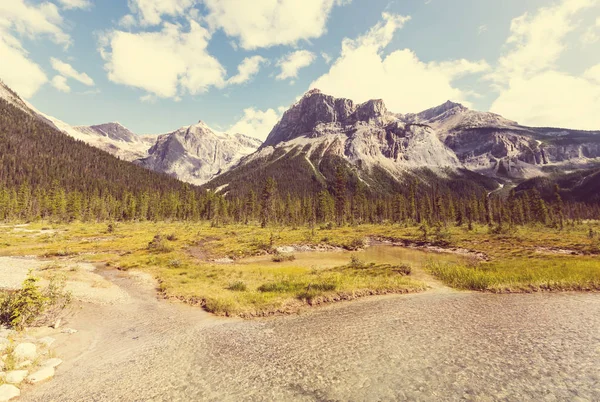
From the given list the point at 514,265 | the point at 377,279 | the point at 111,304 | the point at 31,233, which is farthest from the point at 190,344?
the point at 31,233

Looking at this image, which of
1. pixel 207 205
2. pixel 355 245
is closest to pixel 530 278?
pixel 355 245

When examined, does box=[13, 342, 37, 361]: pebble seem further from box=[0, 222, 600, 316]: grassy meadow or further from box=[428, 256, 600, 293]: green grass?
box=[428, 256, 600, 293]: green grass

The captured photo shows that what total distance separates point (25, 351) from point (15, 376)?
8.66ft

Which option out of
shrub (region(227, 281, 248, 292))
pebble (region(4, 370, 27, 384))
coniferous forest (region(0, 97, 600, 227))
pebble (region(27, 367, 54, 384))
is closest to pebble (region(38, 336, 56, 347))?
pebble (region(27, 367, 54, 384))

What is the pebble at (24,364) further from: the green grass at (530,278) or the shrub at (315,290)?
the green grass at (530,278)

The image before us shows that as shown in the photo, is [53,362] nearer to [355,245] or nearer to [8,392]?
[8,392]

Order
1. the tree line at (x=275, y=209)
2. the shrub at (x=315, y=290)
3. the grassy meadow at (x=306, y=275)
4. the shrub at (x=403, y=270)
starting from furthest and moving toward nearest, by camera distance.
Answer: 1. the tree line at (x=275, y=209)
2. the shrub at (x=403, y=270)
3. the grassy meadow at (x=306, y=275)
4. the shrub at (x=315, y=290)

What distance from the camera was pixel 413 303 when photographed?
2220 cm

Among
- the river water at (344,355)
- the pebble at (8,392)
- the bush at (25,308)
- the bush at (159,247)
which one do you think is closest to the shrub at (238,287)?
the river water at (344,355)

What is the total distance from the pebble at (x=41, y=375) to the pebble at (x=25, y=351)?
1373 mm

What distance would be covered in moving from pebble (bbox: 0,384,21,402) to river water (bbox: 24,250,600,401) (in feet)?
1.58

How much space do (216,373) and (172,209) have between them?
157 m

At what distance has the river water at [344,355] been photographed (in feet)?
35.4

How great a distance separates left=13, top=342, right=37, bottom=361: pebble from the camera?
1267 centimetres
